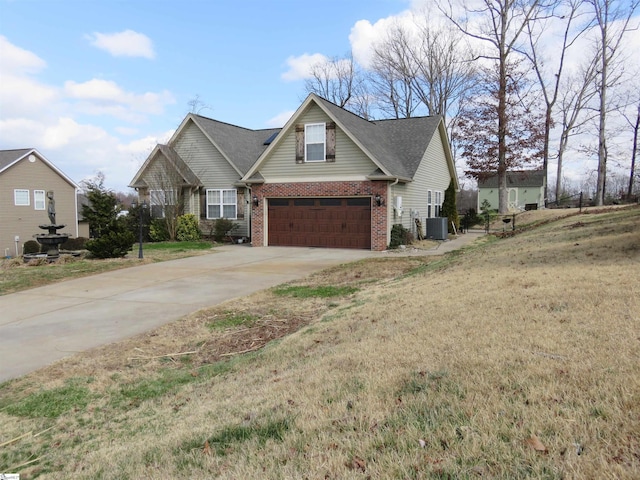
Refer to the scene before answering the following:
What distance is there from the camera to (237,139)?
25.9 m

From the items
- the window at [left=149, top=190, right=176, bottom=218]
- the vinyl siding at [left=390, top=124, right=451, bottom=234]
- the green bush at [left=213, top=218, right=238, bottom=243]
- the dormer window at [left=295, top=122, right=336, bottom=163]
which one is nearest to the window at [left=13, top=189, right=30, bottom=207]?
the window at [left=149, top=190, right=176, bottom=218]

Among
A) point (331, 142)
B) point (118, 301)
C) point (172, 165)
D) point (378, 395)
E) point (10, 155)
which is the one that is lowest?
point (118, 301)

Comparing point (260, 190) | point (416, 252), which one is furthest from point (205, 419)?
point (260, 190)

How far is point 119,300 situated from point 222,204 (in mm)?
14554

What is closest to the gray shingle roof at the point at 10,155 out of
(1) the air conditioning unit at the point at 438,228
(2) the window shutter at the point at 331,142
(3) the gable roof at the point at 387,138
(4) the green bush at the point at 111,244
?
(4) the green bush at the point at 111,244

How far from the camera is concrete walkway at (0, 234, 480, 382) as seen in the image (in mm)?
6625

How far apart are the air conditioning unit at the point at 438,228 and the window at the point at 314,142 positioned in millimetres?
6787

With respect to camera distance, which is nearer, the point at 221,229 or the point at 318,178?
the point at 318,178

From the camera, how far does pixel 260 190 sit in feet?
65.8

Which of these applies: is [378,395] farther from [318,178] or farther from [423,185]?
[423,185]

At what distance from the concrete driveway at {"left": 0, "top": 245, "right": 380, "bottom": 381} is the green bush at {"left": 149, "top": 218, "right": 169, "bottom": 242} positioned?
8.37m

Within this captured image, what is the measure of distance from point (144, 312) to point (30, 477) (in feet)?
17.5

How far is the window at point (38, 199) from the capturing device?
2861 centimetres

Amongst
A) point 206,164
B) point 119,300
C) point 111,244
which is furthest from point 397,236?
point 119,300
